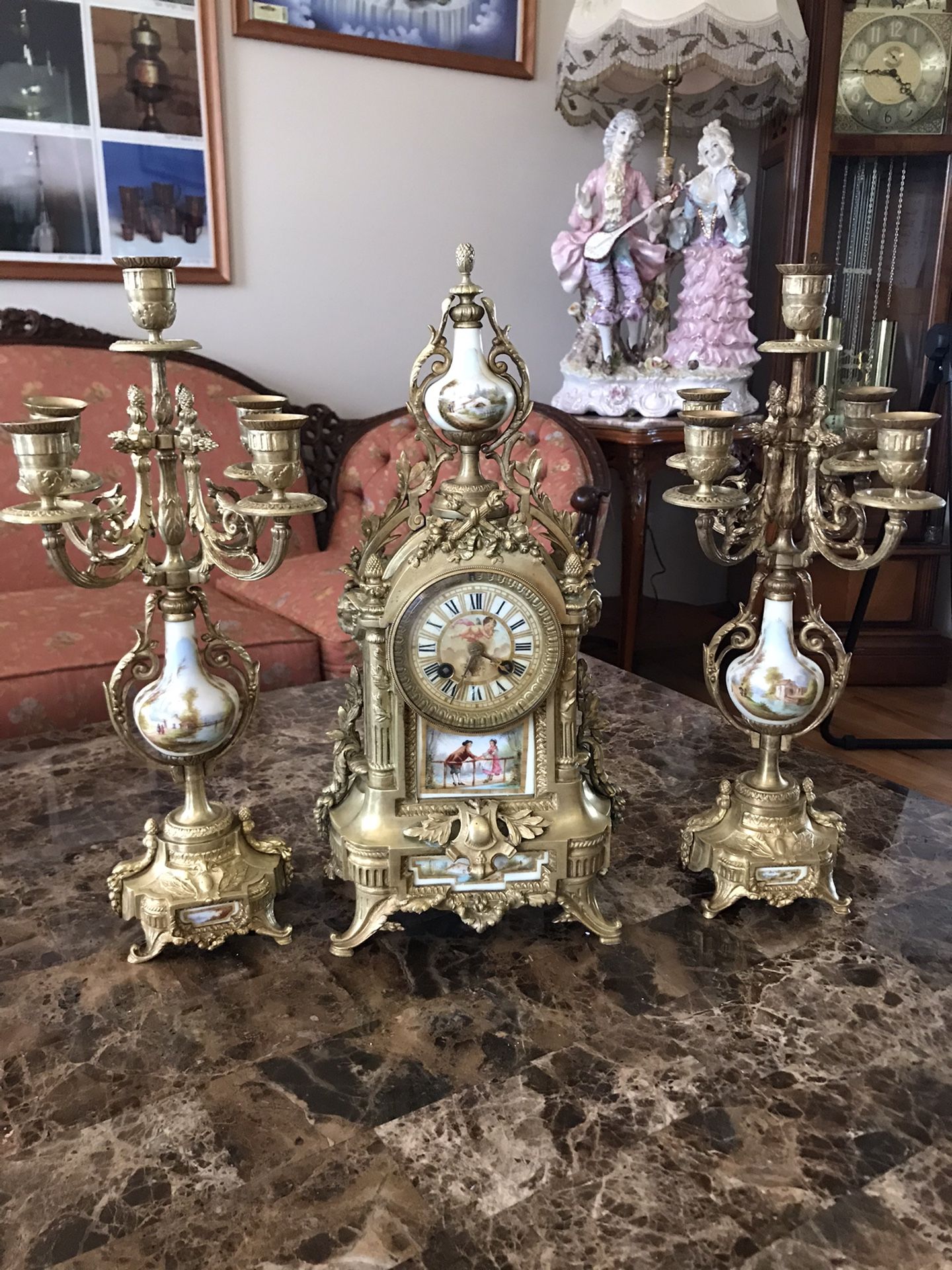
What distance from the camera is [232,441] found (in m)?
2.65

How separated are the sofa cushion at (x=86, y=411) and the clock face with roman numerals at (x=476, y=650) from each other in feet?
5.50

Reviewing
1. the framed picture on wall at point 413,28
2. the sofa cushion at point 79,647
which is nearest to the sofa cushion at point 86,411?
the sofa cushion at point 79,647

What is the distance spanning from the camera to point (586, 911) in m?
0.99

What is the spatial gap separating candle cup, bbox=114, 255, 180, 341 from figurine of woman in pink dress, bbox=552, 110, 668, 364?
1.98 metres

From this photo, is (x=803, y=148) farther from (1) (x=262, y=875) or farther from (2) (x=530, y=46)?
(1) (x=262, y=875)

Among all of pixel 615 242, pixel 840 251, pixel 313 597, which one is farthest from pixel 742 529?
pixel 840 251

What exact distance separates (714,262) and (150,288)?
2179mm

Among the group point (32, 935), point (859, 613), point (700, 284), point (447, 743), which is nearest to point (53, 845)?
point (32, 935)

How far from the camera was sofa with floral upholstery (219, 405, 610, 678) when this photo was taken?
2.21 metres

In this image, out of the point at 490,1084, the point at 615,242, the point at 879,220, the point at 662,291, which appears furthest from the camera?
the point at 879,220

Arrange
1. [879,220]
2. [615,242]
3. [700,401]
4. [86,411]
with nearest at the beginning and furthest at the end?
[700,401] < [86,411] < [615,242] < [879,220]

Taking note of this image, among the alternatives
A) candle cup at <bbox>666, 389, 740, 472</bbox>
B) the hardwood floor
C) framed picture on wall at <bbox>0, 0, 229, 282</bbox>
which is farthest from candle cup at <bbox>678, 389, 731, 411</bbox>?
framed picture on wall at <bbox>0, 0, 229, 282</bbox>

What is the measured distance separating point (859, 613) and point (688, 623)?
1168 millimetres

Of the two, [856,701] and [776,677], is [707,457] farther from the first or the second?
[856,701]
